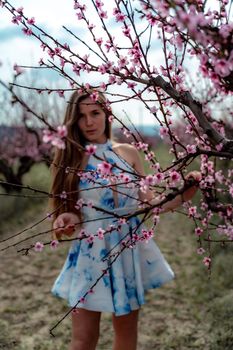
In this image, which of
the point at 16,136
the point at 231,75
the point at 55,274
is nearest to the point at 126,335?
the point at 231,75

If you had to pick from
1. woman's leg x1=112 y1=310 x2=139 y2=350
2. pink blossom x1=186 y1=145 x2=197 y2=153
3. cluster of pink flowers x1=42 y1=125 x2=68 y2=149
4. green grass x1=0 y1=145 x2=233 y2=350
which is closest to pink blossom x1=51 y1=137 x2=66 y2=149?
cluster of pink flowers x1=42 y1=125 x2=68 y2=149

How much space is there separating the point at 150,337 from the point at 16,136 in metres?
10.8

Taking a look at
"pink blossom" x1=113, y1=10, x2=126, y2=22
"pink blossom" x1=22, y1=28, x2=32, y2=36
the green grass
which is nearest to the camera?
"pink blossom" x1=113, y1=10, x2=126, y2=22

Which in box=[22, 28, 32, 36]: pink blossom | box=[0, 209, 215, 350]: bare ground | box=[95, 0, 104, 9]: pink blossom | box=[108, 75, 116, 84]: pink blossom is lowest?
box=[0, 209, 215, 350]: bare ground

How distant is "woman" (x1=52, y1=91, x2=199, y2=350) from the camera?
2789 mm

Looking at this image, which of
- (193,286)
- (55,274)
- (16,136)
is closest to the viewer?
(193,286)

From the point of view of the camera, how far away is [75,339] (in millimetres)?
2857

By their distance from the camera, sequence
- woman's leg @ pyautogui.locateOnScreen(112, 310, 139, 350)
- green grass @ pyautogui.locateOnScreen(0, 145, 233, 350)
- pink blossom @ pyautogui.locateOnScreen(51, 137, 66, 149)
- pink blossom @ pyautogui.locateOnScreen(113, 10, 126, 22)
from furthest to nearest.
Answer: green grass @ pyautogui.locateOnScreen(0, 145, 233, 350), woman's leg @ pyautogui.locateOnScreen(112, 310, 139, 350), pink blossom @ pyautogui.locateOnScreen(113, 10, 126, 22), pink blossom @ pyautogui.locateOnScreen(51, 137, 66, 149)

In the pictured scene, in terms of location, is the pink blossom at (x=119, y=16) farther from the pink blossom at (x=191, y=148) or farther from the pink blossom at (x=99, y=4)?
the pink blossom at (x=191, y=148)

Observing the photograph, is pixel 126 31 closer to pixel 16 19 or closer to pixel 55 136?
pixel 16 19

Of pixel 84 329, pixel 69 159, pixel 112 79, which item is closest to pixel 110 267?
pixel 84 329

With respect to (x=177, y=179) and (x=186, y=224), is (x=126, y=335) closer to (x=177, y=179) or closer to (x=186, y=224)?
A: (x=177, y=179)

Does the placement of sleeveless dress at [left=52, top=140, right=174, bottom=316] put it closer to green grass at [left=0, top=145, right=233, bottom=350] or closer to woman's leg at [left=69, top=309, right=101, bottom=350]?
woman's leg at [left=69, top=309, right=101, bottom=350]

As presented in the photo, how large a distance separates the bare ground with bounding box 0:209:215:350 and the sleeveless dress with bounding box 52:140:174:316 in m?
1.24
